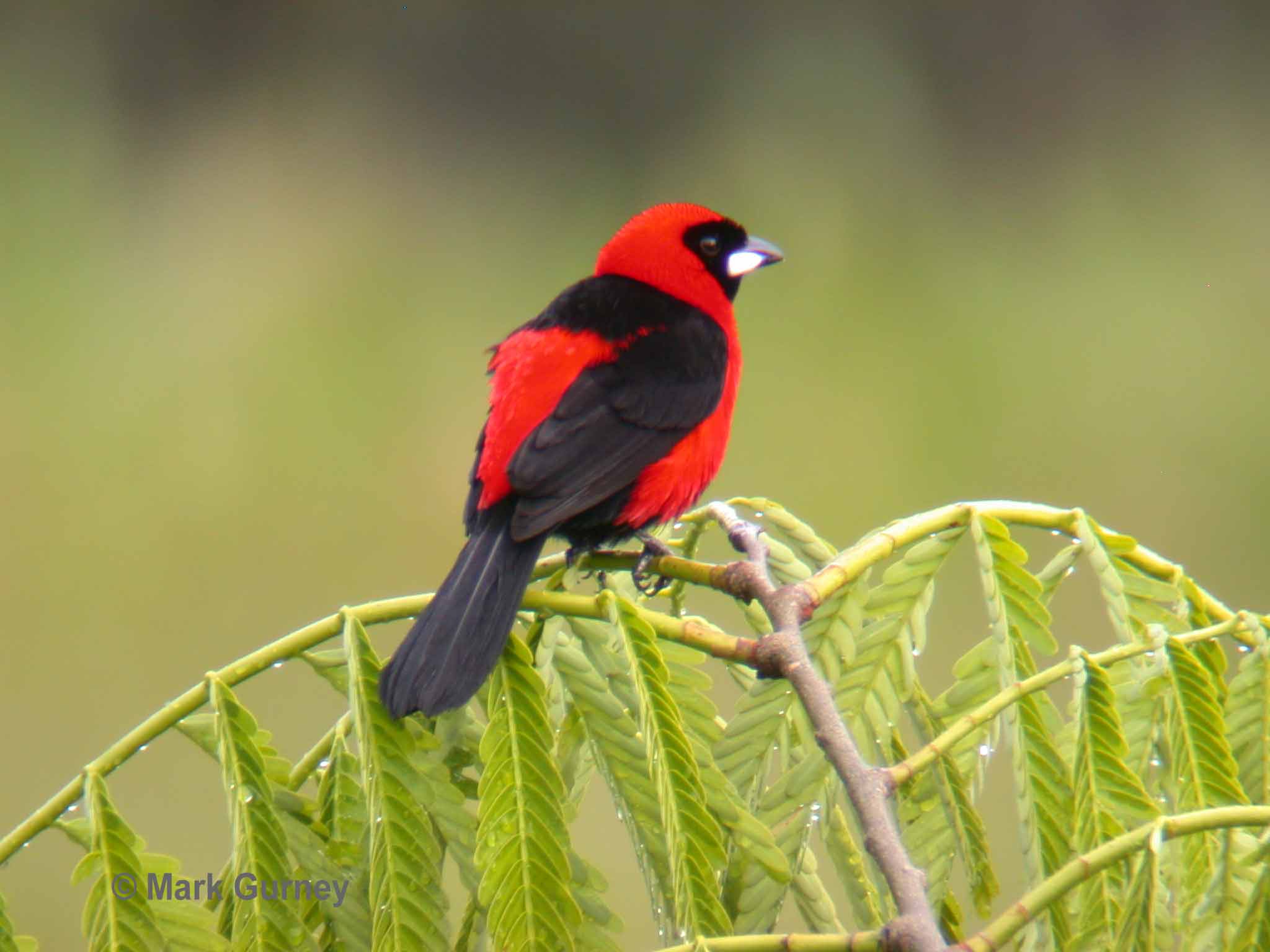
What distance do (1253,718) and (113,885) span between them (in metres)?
0.88

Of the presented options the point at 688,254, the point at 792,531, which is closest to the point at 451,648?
the point at 792,531

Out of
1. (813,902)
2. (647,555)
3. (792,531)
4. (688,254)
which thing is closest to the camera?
(813,902)

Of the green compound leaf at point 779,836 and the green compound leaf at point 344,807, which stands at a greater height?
the green compound leaf at point 344,807

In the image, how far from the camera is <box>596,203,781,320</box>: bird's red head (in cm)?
246

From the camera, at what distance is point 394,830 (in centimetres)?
107

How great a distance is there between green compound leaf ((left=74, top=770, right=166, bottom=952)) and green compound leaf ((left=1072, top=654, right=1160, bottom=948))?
682 millimetres

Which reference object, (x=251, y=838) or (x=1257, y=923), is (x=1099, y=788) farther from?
(x=251, y=838)

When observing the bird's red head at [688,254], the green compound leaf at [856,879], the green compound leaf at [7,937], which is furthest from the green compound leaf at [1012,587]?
the bird's red head at [688,254]

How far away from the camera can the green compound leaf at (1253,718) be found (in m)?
1.07

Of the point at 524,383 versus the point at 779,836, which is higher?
the point at 524,383

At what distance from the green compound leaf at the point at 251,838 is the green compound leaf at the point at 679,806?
11.7 inches

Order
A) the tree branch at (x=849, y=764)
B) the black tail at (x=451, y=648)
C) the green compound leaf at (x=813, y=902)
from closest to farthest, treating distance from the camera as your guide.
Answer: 1. the tree branch at (x=849, y=764)
2. the black tail at (x=451, y=648)
3. the green compound leaf at (x=813, y=902)

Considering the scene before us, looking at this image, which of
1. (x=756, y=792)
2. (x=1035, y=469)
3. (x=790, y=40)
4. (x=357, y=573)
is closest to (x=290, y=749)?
(x=357, y=573)

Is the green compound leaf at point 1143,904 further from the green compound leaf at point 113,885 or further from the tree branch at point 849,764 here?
the green compound leaf at point 113,885
